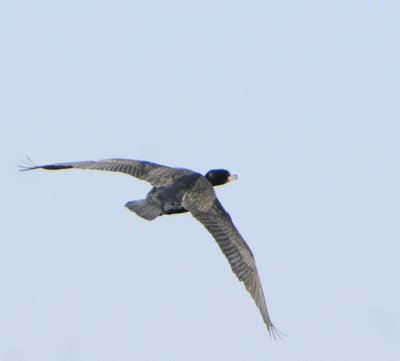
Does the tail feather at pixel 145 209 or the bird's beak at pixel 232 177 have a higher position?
the bird's beak at pixel 232 177

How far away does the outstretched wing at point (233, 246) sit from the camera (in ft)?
75.6

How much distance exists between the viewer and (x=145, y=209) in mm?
22969

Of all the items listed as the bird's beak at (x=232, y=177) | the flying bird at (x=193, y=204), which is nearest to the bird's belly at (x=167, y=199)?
the flying bird at (x=193, y=204)

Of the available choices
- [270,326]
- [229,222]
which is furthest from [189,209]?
[270,326]

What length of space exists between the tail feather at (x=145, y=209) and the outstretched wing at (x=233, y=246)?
2.08 ft

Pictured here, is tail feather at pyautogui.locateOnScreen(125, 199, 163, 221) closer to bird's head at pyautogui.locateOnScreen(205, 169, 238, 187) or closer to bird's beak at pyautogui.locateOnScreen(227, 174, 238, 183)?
bird's head at pyautogui.locateOnScreen(205, 169, 238, 187)

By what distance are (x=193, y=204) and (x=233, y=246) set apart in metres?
0.91

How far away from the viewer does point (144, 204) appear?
23.1m

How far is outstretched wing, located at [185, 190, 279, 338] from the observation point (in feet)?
75.6

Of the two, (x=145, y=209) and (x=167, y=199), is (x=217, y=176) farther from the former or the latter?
(x=145, y=209)

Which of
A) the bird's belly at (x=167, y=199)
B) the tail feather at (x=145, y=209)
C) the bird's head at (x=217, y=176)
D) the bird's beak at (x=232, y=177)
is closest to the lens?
the tail feather at (x=145, y=209)

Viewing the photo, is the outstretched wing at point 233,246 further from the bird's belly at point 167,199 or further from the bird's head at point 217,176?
the bird's head at point 217,176

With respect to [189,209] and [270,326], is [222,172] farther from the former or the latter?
[270,326]

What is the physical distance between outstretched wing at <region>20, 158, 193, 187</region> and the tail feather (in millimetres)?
831
